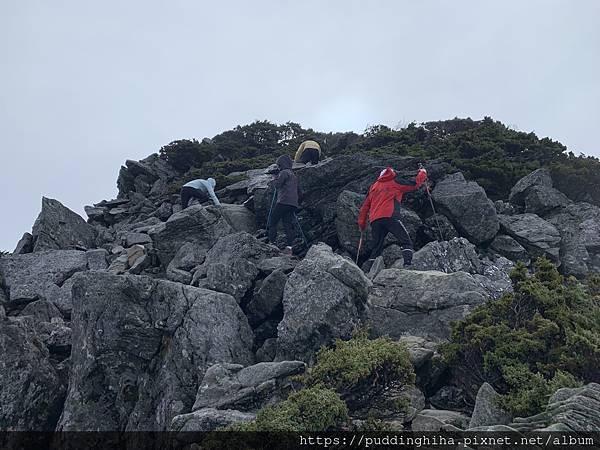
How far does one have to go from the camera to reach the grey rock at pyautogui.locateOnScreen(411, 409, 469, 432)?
27.7 ft

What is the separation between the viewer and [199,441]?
28.1 ft

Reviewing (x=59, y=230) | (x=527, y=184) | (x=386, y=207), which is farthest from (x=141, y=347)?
(x=527, y=184)

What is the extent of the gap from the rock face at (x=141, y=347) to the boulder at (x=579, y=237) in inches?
346

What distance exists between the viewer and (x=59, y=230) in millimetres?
20391

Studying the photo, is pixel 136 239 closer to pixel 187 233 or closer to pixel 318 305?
pixel 187 233

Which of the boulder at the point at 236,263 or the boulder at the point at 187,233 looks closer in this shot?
the boulder at the point at 236,263

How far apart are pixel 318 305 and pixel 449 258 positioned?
454 cm

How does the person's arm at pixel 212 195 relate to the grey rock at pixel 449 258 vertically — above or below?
above

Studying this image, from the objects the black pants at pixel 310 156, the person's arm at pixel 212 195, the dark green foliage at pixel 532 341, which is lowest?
the dark green foliage at pixel 532 341

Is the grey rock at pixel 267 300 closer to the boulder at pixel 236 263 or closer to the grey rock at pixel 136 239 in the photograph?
the boulder at pixel 236 263

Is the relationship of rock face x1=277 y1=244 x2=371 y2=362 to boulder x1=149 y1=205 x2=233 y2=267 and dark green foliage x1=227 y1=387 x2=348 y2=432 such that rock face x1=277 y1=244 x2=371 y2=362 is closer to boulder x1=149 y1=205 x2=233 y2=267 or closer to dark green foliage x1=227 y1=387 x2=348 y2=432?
dark green foliage x1=227 y1=387 x2=348 y2=432

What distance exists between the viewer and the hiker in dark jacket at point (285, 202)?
1683cm

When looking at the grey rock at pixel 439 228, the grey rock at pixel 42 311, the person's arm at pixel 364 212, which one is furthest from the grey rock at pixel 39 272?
the grey rock at pixel 439 228

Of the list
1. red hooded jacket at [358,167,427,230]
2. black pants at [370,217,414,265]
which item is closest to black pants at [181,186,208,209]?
red hooded jacket at [358,167,427,230]
